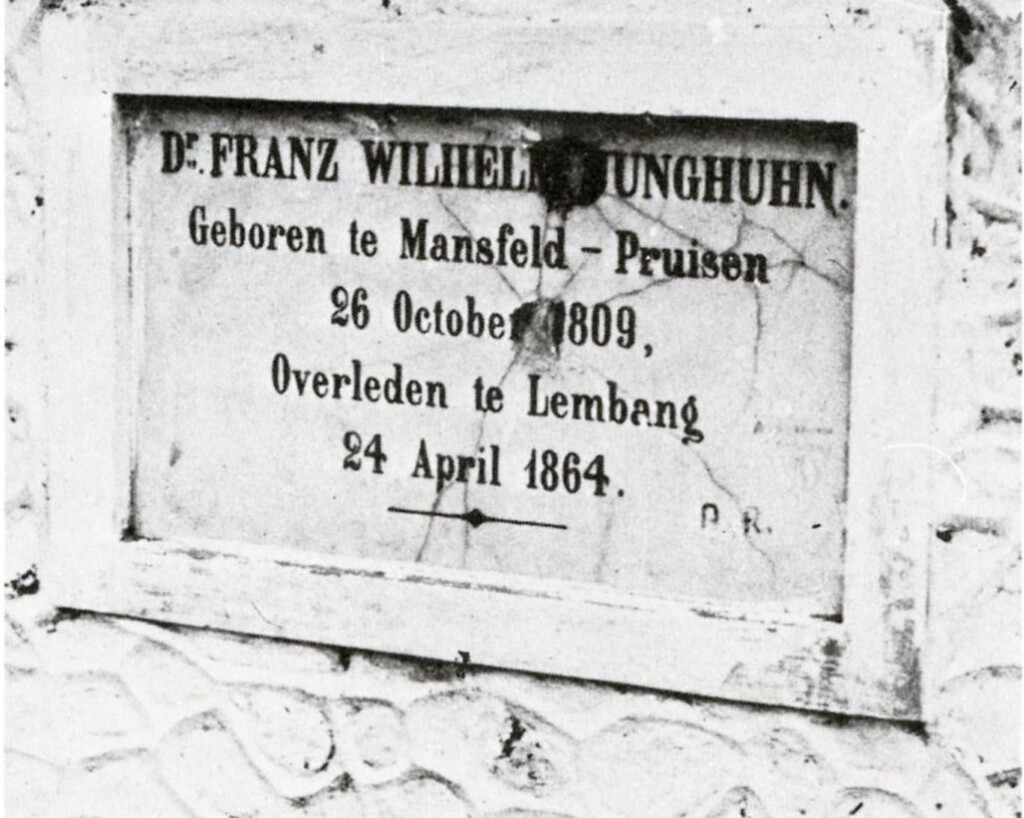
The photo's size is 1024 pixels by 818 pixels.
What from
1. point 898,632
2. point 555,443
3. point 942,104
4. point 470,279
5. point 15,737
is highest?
point 942,104

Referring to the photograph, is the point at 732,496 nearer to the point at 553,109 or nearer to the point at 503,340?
the point at 503,340

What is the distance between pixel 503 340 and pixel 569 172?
0.70 ft

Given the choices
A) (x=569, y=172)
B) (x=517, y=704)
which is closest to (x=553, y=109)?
(x=569, y=172)

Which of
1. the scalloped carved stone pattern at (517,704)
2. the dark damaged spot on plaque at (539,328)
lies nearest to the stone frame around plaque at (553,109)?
the scalloped carved stone pattern at (517,704)

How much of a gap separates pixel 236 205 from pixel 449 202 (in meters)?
0.28

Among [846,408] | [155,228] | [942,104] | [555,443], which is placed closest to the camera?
[942,104]

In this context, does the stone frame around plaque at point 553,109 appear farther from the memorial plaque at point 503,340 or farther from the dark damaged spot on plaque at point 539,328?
the dark damaged spot on plaque at point 539,328

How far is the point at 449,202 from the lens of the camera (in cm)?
212

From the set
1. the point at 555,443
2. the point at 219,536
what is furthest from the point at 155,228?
the point at 555,443

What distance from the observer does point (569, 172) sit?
81.1 inches

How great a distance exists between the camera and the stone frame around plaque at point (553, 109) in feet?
6.20

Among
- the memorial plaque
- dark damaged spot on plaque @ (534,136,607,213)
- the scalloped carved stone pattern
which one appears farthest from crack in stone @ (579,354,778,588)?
dark damaged spot on plaque @ (534,136,607,213)

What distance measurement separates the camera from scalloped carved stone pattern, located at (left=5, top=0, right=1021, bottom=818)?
6.24ft

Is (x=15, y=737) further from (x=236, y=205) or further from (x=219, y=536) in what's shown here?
(x=236, y=205)
